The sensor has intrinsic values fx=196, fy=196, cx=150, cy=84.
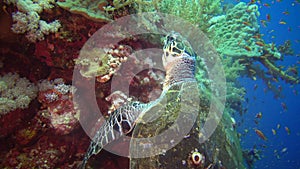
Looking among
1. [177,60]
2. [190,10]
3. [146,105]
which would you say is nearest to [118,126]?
[146,105]

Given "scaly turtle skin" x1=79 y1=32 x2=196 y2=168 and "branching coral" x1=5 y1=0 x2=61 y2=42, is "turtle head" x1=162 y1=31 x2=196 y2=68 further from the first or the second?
"branching coral" x1=5 y1=0 x2=61 y2=42

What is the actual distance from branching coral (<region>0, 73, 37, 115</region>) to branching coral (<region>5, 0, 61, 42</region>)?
554 mm

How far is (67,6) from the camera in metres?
2.31

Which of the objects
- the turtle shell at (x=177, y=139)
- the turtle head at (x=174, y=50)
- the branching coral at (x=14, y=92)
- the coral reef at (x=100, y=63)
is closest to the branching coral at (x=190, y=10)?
the turtle head at (x=174, y=50)

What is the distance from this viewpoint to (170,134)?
1.90 m

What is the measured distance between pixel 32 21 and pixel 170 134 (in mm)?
2026

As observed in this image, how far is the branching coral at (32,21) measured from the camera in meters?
2.25

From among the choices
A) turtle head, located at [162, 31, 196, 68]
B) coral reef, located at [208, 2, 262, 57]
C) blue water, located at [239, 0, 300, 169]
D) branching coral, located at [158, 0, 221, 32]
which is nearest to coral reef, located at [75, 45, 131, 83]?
turtle head, located at [162, 31, 196, 68]

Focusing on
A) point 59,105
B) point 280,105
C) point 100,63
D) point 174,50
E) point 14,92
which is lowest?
point 280,105

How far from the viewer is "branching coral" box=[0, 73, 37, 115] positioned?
Answer: 2.27 m

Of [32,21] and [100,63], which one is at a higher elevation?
[32,21]

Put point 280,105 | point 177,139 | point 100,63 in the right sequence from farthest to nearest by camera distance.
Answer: point 280,105, point 100,63, point 177,139

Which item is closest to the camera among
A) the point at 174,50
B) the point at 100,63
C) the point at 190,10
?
the point at 100,63

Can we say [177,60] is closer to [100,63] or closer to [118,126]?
[100,63]
